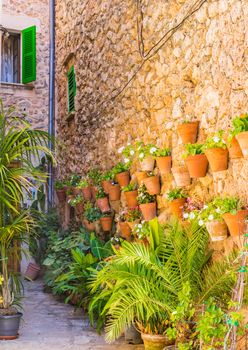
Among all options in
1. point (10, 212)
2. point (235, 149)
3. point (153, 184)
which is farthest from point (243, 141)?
point (10, 212)

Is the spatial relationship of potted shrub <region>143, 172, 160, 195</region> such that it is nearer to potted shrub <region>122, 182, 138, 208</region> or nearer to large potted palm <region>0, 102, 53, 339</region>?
potted shrub <region>122, 182, 138, 208</region>

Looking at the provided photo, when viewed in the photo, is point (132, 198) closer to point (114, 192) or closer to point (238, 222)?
point (114, 192)

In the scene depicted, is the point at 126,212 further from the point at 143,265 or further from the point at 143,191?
the point at 143,265

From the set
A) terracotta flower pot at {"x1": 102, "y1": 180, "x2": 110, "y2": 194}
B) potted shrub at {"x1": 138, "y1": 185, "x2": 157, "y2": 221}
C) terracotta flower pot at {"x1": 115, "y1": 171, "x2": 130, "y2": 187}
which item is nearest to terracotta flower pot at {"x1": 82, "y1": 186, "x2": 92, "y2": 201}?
terracotta flower pot at {"x1": 102, "y1": 180, "x2": 110, "y2": 194}

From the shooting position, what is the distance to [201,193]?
17.8 ft

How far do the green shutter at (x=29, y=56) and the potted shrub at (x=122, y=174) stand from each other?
4599 millimetres

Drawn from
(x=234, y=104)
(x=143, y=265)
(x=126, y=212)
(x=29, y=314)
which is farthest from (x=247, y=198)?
(x=29, y=314)

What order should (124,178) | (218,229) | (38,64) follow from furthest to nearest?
1. (38,64)
2. (124,178)
3. (218,229)

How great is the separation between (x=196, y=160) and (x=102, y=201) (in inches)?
125

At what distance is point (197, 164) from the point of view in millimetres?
5125

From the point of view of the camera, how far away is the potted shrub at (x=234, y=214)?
14.5 ft

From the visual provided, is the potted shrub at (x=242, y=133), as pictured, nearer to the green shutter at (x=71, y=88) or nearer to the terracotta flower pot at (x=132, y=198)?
the terracotta flower pot at (x=132, y=198)

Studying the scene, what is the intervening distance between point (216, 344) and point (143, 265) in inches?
46.7

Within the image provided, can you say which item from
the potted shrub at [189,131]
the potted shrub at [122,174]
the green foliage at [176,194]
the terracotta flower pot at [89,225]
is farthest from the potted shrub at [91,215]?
the potted shrub at [189,131]
